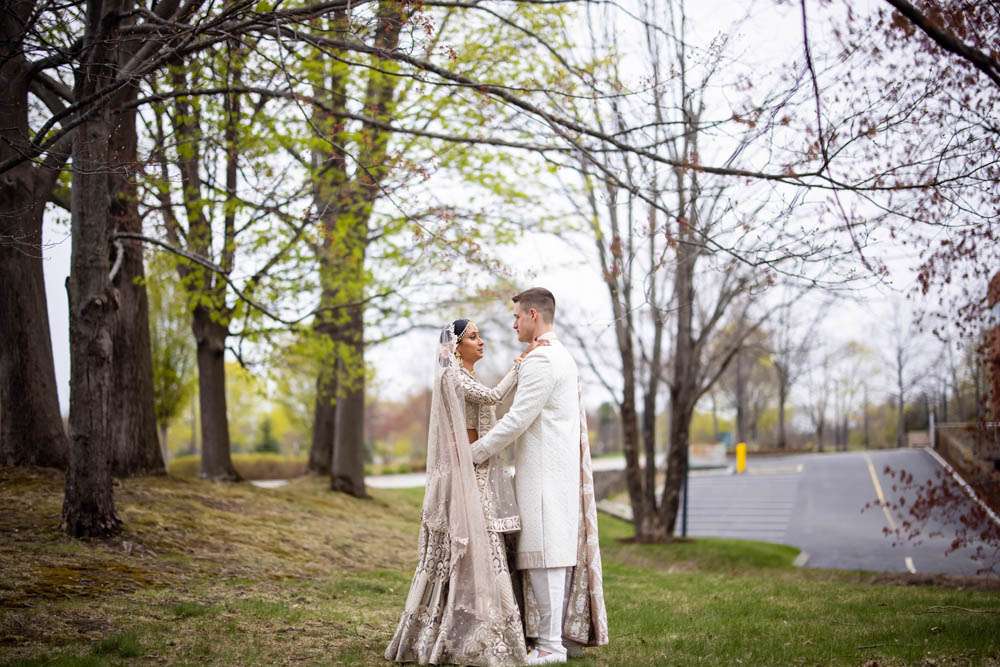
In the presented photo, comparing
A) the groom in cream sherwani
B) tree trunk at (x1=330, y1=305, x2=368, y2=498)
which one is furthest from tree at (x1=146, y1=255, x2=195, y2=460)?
the groom in cream sherwani

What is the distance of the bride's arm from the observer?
5238 mm

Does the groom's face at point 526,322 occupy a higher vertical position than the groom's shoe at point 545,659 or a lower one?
higher

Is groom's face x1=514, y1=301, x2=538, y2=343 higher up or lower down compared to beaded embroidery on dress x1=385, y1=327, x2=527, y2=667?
higher up

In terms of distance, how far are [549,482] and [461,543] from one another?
70 cm

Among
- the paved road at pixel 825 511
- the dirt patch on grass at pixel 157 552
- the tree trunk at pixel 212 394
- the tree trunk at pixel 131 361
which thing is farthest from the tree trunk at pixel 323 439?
the paved road at pixel 825 511

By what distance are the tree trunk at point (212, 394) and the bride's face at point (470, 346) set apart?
9529mm

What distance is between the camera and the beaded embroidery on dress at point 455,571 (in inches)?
192

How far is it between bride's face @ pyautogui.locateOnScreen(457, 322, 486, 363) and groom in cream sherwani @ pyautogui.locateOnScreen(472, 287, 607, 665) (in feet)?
1.05

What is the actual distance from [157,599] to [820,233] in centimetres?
614

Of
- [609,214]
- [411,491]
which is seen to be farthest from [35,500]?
[411,491]

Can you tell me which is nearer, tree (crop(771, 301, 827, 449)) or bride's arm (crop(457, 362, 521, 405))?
bride's arm (crop(457, 362, 521, 405))

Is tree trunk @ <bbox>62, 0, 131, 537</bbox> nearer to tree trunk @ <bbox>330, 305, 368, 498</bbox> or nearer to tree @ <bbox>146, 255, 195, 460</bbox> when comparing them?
tree trunk @ <bbox>330, 305, 368, 498</bbox>

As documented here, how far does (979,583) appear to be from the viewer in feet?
39.7

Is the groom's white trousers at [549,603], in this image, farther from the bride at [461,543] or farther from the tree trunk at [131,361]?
the tree trunk at [131,361]
